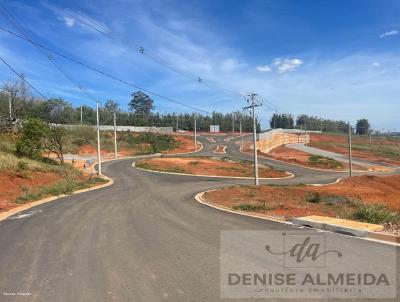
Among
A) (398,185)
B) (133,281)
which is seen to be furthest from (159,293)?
(398,185)

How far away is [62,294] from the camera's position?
687 cm

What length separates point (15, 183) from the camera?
27.4 metres

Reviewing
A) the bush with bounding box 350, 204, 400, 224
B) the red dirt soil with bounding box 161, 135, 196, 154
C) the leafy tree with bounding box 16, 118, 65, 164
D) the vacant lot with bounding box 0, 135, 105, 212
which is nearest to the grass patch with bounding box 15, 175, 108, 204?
the vacant lot with bounding box 0, 135, 105, 212

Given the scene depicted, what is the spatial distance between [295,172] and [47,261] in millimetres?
53469

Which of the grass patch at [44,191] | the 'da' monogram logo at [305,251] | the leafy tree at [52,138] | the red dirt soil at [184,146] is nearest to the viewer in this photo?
the 'da' monogram logo at [305,251]

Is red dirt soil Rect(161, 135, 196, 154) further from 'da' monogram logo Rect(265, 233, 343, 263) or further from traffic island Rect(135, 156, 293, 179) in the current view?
'da' monogram logo Rect(265, 233, 343, 263)

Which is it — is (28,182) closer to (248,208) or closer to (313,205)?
(248,208)

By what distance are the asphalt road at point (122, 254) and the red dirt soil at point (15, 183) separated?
6754mm

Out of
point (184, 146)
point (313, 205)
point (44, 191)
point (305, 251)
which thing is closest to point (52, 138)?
point (44, 191)

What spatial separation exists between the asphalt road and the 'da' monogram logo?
39 centimetres

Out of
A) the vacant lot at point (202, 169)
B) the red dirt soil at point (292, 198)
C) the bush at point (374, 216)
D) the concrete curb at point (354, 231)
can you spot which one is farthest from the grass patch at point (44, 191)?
the vacant lot at point (202, 169)

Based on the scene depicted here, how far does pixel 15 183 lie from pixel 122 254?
68.5ft

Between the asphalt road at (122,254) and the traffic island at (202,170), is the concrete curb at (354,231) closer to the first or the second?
the asphalt road at (122,254)

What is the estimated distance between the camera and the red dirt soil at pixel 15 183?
2228 centimetres
